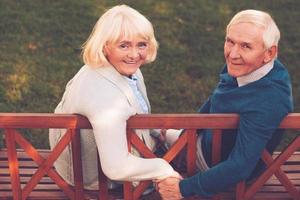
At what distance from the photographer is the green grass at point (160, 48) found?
19.0 feet

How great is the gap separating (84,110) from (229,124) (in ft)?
2.46

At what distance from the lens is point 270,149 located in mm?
3459

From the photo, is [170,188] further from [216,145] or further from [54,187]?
[54,187]

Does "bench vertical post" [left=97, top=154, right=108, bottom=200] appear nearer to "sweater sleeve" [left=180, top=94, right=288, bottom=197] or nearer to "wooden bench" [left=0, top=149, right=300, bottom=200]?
"wooden bench" [left=0, top=149, right=300, bottom=200]

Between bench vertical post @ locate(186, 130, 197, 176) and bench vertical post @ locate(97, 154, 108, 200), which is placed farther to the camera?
bench vertical post @ locate(97, 154, 108, 200)

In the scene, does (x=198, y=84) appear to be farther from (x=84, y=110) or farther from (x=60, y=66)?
(x=84, y=110)

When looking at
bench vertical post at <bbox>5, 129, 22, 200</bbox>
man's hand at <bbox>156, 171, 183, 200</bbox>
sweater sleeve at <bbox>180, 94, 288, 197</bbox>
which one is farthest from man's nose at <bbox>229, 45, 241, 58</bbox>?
bench vertical post at <bbox>5, 129, 22, 200</bbox>

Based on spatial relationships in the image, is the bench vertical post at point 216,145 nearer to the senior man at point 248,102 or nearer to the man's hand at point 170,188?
the senior man at point 248,102

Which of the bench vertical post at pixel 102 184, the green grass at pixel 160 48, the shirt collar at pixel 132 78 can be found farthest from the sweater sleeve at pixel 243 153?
the green grass at pixel 160 48

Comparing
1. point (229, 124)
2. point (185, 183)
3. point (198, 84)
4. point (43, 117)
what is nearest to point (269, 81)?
point (229, 124)

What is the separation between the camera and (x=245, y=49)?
10.7ft

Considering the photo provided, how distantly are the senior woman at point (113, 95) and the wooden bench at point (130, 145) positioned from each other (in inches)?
3.5

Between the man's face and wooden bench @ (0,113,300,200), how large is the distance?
293 mm

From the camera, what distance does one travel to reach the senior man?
3170 mm
